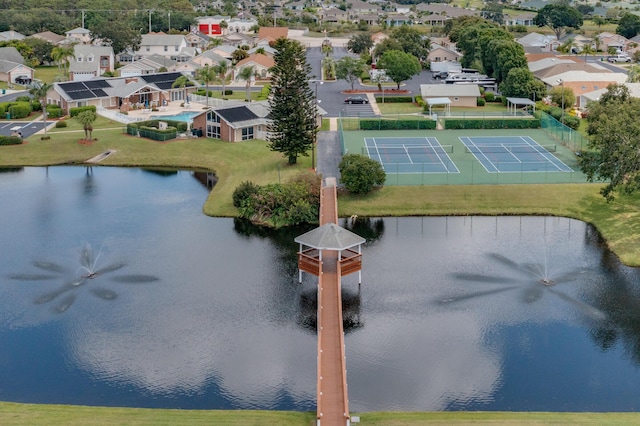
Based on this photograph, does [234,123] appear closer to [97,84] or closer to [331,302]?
[97,84]

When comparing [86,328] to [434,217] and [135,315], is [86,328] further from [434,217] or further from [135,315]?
[434,217]

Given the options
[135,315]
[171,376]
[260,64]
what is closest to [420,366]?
[171,376]

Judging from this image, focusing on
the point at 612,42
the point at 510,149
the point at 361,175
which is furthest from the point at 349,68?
the point at 612,42

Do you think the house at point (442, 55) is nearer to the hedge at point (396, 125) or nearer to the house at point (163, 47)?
the house at point (163, 47)

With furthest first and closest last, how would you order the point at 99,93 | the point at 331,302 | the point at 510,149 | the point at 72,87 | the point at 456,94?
the point at 99,93
the point at 456,94
the point at 72,87
the point at 510,149
the point at 331,302

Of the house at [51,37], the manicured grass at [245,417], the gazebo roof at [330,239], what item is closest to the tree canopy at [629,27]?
the house at [51,37]

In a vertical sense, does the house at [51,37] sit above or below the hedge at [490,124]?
above

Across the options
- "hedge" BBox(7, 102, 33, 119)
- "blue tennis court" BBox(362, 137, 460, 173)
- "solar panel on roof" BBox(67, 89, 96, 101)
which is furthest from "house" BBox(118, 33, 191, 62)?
"blue tennis court" BBox(362, 137, 460, 173)
